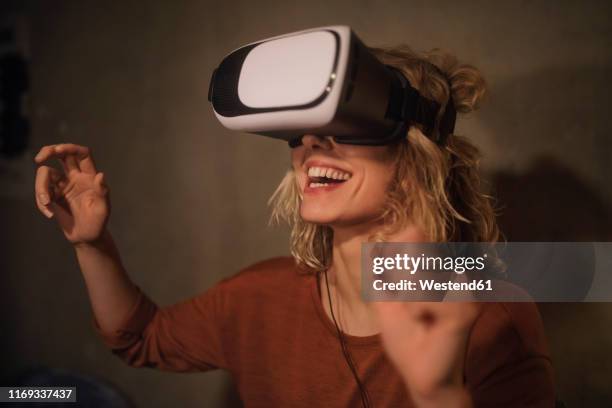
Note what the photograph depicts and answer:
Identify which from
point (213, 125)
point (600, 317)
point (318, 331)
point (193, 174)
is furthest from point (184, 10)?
point (600, 317)

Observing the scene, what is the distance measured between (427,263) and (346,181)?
157 mm

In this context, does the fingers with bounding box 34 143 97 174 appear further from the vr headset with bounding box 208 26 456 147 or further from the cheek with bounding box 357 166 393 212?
the cheek with bounding box 357 166 393 212

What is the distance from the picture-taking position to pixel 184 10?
986mm

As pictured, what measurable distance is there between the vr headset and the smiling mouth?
0.15ft

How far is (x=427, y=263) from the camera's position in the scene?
57 centimetres

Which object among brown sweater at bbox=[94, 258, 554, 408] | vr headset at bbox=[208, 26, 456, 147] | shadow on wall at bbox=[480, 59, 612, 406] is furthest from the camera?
shadow on wall at bbox=[480, 59, 612, 406]

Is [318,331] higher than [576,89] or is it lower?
lower

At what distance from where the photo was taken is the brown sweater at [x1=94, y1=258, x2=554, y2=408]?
0.57 meters

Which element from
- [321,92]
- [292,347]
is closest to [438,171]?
[321,92]

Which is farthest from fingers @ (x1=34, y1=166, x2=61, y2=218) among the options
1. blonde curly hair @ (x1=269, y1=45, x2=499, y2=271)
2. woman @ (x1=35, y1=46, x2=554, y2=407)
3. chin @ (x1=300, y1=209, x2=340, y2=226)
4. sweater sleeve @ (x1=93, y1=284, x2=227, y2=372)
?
blonde curly hair @ (x1=269, y1=45, x2=499, y2=271)

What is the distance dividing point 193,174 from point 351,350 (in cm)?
60

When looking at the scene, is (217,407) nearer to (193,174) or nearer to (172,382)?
(172,382)

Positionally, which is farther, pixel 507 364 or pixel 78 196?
pixel 78 196

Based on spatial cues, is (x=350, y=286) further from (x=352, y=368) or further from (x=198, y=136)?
(x=198, y=136)
